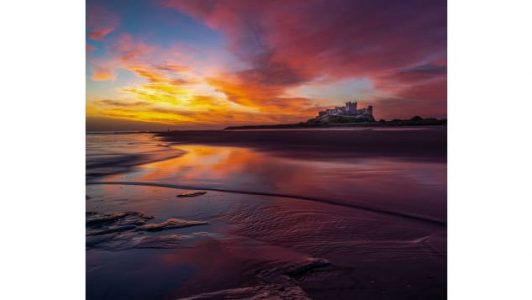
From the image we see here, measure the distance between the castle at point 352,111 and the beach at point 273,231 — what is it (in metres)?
0.36

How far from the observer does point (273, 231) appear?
2363mm

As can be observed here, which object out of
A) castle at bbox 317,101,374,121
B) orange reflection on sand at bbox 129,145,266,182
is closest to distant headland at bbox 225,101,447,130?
castle at bbox 317,101,374,121

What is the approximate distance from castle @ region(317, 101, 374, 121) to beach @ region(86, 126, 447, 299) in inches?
14.1

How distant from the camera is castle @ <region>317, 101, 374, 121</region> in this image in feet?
14.6

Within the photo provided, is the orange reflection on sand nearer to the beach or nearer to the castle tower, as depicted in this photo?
the beach

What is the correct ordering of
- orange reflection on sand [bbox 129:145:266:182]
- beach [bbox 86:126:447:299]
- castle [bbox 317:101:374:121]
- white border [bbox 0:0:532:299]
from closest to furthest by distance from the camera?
beach [bbox 86:126:447:299] < white border [bbox 0:0:532:299] < orange reflection on sand [bbox 129:145:266:182] < castle [bbox 317:101:374:121]

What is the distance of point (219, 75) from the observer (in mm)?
4781
